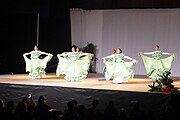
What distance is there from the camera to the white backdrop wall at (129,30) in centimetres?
1180

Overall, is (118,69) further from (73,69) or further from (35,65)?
(35,65)

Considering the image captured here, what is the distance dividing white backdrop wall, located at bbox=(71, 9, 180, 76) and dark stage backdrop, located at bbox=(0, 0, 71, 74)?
89cm

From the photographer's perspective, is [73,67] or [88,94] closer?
[88,94]

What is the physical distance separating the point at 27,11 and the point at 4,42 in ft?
4.13

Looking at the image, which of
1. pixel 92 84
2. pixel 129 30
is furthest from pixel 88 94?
pixel 129 30

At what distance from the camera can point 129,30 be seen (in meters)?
12.3

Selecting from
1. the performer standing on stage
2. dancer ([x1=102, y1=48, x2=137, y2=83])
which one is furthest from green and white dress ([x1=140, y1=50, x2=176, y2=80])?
dancer ([x1=102, y1=48, x2=137, y2=83])

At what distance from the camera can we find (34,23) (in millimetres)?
11422

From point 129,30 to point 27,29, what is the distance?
129 inches

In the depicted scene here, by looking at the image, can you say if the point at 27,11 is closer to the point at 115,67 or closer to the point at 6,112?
the point at 115,67

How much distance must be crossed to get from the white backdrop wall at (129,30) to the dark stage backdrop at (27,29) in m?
0.89

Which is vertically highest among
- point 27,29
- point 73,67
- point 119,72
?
point 27,29

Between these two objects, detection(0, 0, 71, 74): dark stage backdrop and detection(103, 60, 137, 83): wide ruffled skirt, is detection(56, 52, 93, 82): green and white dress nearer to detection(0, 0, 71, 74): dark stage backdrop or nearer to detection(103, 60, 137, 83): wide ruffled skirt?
detection(103, 60, 137, 83): wide ruffled skirt

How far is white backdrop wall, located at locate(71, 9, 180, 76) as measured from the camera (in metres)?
11.8
